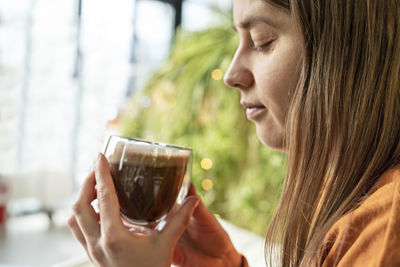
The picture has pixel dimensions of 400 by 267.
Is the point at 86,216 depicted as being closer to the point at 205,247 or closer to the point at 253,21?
the point at 205,247

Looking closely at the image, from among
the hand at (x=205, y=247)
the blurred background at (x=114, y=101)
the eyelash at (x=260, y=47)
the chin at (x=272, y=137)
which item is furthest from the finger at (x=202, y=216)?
the blurred background at (x=114, y=101)

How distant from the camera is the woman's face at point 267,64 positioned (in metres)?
0.79

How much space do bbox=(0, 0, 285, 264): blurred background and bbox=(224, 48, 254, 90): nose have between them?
1.36 metres

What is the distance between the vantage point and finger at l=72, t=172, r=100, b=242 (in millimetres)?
770

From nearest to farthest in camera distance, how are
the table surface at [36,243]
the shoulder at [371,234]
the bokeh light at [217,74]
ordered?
1. the shoulder at [371,234]
2. the bokeh light at [217,74]
3. the table surface at [36,243]

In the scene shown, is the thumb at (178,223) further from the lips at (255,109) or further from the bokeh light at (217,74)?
the bokeh light at (217,74)

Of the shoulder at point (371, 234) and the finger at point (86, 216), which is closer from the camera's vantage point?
the shoulder at point (371, 234)

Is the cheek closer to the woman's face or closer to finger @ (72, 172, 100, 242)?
the woman's face

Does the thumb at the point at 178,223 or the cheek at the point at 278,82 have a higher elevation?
the cheek at the point at 278,82

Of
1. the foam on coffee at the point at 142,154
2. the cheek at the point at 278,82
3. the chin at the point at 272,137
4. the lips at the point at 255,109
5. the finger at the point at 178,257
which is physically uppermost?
the cheek at the point at 278,82

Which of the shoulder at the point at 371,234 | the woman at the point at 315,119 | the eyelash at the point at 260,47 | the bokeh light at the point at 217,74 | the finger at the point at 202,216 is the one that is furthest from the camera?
the bokeh light at the point at 217,74

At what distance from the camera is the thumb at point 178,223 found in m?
0.79

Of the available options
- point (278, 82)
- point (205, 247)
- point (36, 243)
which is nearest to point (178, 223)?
point (205, 247)

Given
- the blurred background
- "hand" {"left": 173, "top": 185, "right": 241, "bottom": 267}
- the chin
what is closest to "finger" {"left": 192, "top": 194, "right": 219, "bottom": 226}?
"hand" {"left": 173, "top": 185, "right": 241, "bottom": 267}
